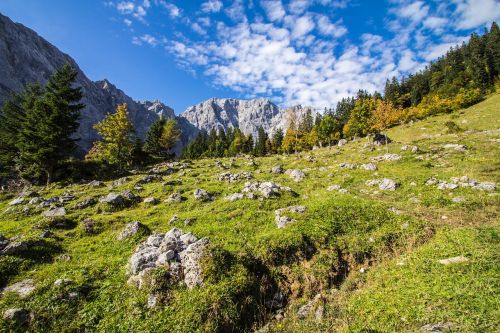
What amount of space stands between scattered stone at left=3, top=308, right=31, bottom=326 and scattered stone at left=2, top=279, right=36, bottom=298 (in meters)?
0.98

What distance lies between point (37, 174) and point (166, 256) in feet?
134

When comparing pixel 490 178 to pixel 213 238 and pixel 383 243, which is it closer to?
pixel 383 243

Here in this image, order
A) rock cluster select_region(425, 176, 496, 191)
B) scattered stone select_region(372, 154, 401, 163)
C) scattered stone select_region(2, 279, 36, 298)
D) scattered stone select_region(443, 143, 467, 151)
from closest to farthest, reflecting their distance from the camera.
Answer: scattered stone select_region(2, 279, 36, 298) < rock cluster select_region(425, 176, 496, 191) < scattered stone select_region(443, 143, 467, 151) < scattered stone select_region(372, 154, 401, 163)

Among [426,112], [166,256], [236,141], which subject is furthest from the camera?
[236,141]

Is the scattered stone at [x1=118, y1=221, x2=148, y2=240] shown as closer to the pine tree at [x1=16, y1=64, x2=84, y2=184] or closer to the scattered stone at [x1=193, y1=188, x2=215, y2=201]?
the scattered stone at [x1=193, y1=188, x2=215, y2=201]

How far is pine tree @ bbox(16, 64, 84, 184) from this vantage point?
37.2m

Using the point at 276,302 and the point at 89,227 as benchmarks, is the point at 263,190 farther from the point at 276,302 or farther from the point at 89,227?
the point at 89,227

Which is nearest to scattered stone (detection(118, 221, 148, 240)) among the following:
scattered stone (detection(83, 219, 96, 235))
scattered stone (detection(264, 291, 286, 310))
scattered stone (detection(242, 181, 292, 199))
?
scattered stone (detection(83, 219, 96, 235))

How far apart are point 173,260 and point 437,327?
1002 centimetres

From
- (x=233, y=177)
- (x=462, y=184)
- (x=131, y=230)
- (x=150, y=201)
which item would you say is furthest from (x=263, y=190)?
→ (x=462, y=184)

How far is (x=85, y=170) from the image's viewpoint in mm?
43312

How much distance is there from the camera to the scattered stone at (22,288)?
10254 mm

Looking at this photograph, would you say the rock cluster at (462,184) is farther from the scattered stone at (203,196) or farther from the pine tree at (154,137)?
the pine tree at (154,137)

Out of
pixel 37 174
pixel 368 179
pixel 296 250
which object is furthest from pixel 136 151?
pixel 296 250
